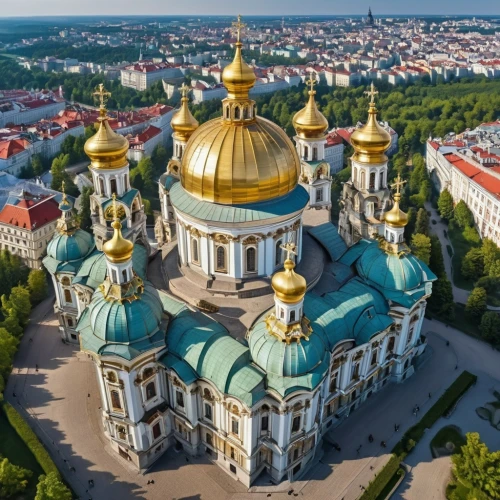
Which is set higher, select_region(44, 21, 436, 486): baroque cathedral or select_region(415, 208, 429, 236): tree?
select_region(44, 21, 436, 486): baroque cathedral

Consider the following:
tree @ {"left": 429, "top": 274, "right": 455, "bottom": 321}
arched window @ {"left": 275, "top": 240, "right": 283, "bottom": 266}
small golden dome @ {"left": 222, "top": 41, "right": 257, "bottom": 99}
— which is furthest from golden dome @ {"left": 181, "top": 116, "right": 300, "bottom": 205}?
tree @ {"left": 429, "top": 274, "right": 455, "bottom": 321}

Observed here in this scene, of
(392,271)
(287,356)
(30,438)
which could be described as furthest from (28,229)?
(392,271)

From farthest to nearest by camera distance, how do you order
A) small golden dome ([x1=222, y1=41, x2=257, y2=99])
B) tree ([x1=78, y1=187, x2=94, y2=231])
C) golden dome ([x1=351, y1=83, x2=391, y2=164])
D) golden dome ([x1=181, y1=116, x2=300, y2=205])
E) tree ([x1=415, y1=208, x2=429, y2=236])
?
tree ([x1=78, y1=187, x2=94, y2=231]) < tree ([x1=415, y1=208, x2=429, y2=236]) < golden dome ([x1=351, y1=83, x2=391, y2=164]) < small golden dome ([x1=222, y1=41, x2=257, y2=99]) < golden dome ([x1=181, y1=116, x2=300, y2=205])

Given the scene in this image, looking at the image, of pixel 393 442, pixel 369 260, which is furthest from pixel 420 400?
pixel 369 260

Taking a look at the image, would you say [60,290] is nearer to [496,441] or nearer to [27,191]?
[27,191]

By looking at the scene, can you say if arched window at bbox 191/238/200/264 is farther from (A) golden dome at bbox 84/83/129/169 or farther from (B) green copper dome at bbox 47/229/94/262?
(B) green copper dome at bbox 47/229/94/262

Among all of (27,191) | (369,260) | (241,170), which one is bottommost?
(27,191)

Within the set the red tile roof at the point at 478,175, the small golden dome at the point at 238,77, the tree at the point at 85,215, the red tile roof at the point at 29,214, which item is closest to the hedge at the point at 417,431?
the small golden dome at the point at 238,77
